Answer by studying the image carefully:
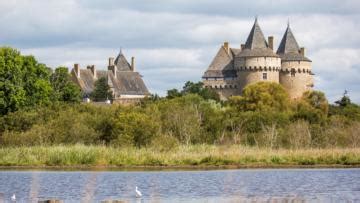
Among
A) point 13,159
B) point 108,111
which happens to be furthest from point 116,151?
point 108,111

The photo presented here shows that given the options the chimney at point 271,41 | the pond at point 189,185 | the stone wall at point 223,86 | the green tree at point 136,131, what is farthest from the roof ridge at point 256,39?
Result: the pond at point 189,185

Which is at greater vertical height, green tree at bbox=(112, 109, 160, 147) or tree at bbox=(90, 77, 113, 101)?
tree at bbox=(90, 77, 113, 101)

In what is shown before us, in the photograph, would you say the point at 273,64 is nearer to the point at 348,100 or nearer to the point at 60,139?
the point at 348,100

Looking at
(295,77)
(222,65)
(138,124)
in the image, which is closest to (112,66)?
(222,65)

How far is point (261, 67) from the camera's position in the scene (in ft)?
323

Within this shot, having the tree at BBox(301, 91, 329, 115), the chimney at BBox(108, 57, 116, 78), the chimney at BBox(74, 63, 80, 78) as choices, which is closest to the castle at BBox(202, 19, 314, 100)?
the tree at BBox(301, 91, 329, 115)

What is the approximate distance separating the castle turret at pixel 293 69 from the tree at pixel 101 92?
18.1 meters

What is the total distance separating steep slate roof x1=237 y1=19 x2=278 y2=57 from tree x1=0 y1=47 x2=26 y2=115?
124 ft

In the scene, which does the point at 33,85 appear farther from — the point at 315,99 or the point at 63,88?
→ the point at 315,99

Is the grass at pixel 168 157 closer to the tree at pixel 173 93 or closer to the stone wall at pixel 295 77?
the tree at pixel 173 93

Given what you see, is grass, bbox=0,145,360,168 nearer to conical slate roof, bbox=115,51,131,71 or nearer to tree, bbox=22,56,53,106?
tree, bbox=22,56,53,106

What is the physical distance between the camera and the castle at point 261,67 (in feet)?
324

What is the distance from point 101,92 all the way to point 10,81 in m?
39.1

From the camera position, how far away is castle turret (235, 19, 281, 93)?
323 feet
